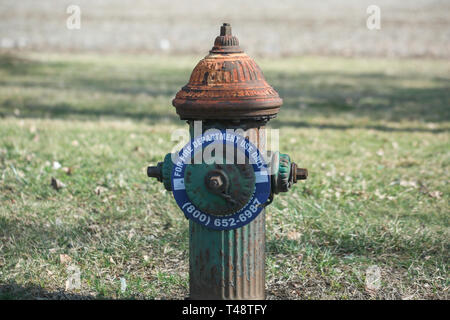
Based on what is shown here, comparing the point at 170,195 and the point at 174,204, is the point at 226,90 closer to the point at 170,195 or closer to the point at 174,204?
the point at 174,204

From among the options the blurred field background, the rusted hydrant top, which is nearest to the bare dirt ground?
the blurred field background

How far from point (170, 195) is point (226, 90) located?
2.18 m

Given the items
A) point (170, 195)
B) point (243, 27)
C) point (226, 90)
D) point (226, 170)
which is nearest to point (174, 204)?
point (170, 195)

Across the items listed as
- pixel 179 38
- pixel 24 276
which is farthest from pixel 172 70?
pixel 24 276

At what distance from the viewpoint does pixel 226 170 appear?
270cm

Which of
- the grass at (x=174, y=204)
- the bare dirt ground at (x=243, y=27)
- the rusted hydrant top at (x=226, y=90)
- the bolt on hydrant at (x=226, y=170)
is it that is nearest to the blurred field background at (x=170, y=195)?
the grass at (x=174, y=204)

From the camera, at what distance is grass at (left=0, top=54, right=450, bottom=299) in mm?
3508

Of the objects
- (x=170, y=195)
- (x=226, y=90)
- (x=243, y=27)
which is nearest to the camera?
(x=226, y=90)

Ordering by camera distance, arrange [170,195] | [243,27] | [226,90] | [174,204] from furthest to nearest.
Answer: [243,27] < [170,195] < [174,204] < [226,90]

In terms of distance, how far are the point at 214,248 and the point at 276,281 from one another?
868 millimetres

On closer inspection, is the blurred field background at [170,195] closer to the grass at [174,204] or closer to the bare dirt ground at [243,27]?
the grass at [174,204]

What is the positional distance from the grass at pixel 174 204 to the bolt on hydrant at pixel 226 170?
64 cm

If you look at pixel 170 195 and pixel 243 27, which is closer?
pixel 170 195
